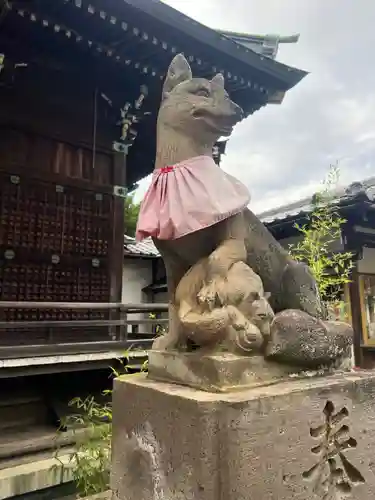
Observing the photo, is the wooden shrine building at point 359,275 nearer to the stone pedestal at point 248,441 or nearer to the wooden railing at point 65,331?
the wooden railing at point 65,331

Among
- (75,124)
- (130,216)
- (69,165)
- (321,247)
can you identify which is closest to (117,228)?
(69,165)

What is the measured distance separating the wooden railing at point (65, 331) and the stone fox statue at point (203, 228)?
306 centimetres

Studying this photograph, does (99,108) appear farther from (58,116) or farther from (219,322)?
(219,322)

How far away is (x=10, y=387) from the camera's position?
5.17m

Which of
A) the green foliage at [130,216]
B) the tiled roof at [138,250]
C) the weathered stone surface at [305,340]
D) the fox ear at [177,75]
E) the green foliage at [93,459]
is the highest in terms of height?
the green foliage at [130,216]

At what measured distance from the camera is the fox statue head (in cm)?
206

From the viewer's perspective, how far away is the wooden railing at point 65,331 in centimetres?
473

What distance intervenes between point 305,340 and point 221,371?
1.37 ft

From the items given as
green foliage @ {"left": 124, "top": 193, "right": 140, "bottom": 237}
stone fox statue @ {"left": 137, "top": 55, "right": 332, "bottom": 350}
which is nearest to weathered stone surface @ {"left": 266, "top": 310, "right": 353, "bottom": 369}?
stone fox statue @ {"left": 137, "top": 55, "right": 332, "bottom": 350}

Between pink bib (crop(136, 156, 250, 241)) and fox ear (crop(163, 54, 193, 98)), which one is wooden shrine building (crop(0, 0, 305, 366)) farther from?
fox ear (crop(163, 54, 193, 98))

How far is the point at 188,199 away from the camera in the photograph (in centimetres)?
191

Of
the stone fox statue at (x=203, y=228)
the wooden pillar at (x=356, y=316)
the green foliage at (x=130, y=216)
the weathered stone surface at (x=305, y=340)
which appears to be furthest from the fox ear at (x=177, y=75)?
the green foliage at (x=130, y=216)

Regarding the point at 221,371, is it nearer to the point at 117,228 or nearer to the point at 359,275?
the point at 117,228

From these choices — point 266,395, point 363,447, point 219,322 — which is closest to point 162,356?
point 219,322
